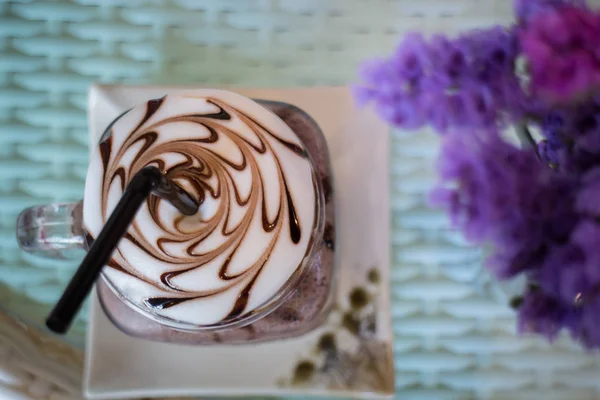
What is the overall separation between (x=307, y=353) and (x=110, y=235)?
255mm

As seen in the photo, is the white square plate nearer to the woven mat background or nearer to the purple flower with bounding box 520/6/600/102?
the woven mat background

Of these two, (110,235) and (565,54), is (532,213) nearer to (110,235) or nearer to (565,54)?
(565,54)

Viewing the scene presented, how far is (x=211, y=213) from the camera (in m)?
0.39

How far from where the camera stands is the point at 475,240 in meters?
0.30

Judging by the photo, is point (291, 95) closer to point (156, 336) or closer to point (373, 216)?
point (373, 216)

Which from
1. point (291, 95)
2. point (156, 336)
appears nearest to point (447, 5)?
point (291, 95)

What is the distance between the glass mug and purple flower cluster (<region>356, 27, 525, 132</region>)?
110 mm

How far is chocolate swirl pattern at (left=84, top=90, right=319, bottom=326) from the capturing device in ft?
1.26

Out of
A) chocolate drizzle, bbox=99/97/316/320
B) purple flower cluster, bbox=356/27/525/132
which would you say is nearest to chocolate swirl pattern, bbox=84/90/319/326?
chocolate drizzle, bbox=99/97/316/320

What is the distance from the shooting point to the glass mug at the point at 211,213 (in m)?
0.39

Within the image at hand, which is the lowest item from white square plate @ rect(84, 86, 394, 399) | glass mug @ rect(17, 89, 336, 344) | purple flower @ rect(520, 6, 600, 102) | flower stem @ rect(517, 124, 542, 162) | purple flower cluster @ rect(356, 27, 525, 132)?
white square plate @ rect(84, 86, 394, 399)

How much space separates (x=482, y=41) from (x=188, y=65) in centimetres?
35

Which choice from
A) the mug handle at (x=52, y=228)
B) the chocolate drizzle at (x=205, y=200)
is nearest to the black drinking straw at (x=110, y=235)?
the chocolate drizzle at (x=205, y=200)

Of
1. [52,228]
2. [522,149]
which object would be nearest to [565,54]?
[522,149]
